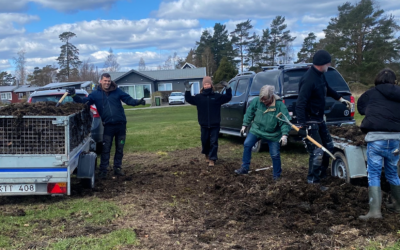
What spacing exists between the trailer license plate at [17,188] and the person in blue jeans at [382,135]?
4.56m

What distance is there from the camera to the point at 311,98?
609 centimetres

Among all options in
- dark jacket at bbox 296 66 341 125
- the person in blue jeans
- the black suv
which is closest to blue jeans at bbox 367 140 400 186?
the person in blue jeans

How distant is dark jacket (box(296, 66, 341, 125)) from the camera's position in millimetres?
5949

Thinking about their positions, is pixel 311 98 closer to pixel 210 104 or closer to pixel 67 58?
pixel 210 104

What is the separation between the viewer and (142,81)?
171 ft

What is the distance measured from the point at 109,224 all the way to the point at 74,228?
16.9 inches

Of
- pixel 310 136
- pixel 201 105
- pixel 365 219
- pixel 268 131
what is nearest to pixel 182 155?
pixel 201 105

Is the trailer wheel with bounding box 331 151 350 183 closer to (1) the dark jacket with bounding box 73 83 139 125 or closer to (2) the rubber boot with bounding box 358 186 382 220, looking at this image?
(2) the rubber boot with bounding box 358 186 382 220

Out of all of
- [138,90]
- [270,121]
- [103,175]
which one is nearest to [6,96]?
[138,90]

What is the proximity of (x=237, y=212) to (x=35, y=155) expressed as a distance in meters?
3.06

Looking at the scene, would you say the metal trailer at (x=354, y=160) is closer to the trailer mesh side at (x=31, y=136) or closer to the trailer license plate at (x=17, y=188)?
the trailer mesh side at (x=31, y=136)

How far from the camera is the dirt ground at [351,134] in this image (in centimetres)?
606

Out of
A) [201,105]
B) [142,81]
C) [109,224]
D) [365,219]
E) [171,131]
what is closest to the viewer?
[365,219]

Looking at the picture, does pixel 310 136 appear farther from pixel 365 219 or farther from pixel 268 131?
pixel 365 219
